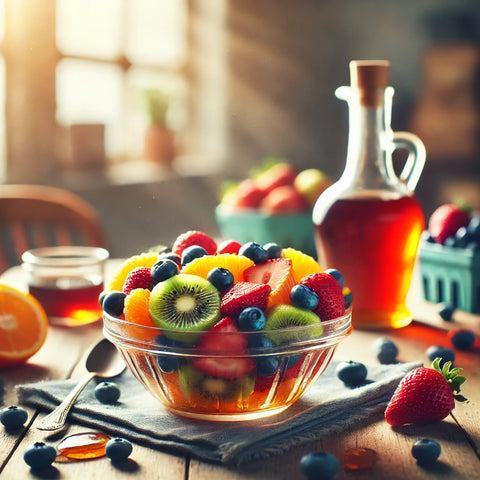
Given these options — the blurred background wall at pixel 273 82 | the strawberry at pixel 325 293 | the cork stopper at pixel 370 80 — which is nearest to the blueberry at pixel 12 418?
the strawberry at pixel 325 293

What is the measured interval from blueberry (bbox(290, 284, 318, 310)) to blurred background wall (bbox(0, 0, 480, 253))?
108 inches

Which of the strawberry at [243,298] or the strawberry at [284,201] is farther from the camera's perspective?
the strawberry at [284,201]

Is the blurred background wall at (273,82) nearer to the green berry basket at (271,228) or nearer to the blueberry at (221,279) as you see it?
the green berry basket at (271,228)

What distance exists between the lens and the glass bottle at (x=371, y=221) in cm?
124

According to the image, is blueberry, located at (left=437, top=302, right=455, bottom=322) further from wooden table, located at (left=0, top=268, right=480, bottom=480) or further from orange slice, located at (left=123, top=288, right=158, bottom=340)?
orange slice, located at (left=123, top=288, right=158, bottom=340)

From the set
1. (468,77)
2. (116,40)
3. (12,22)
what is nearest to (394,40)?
(468,77)

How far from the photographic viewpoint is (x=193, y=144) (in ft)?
13.9

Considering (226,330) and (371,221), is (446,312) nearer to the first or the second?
(371,221)

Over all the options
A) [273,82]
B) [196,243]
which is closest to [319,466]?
[196,243]

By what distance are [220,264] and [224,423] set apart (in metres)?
0.18

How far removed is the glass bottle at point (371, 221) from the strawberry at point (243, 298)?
0.48 m

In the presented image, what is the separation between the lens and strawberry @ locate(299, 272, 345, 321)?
32.2 inches

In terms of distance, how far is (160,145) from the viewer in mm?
3703

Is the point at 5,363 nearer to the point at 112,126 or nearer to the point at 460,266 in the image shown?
the point at 460,266
